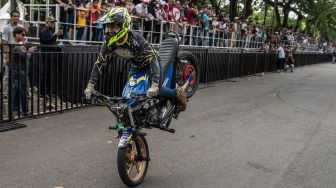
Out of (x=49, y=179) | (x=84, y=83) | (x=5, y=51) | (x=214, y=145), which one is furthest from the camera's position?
(x=84, y=83)

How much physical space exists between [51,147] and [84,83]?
364 centimetres

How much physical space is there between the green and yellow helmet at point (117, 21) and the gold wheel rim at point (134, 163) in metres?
1.21

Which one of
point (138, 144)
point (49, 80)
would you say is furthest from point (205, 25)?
point (138, 144)

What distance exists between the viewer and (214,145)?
6863 millimetres

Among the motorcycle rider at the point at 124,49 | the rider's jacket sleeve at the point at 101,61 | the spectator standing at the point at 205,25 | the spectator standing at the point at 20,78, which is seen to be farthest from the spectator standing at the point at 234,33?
the rider's jacket sleeve at the point at 101,61

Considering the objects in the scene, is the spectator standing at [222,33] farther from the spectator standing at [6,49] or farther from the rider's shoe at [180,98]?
the rider's shoe at [180,98]

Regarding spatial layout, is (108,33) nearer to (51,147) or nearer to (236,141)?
(51,147)

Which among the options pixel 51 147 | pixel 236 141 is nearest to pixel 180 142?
pixel 236 141

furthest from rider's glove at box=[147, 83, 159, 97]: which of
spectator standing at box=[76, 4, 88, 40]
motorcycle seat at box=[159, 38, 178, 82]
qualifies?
spectator standing at box=[76, 4, 88, 40]

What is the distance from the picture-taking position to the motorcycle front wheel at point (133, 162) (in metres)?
4.37

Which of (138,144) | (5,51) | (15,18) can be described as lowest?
(138,144)

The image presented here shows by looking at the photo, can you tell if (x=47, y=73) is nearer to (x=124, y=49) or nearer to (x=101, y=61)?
(x=101, y=61)

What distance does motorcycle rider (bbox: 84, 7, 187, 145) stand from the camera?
4.47m

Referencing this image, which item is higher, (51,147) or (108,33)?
(108,33)
